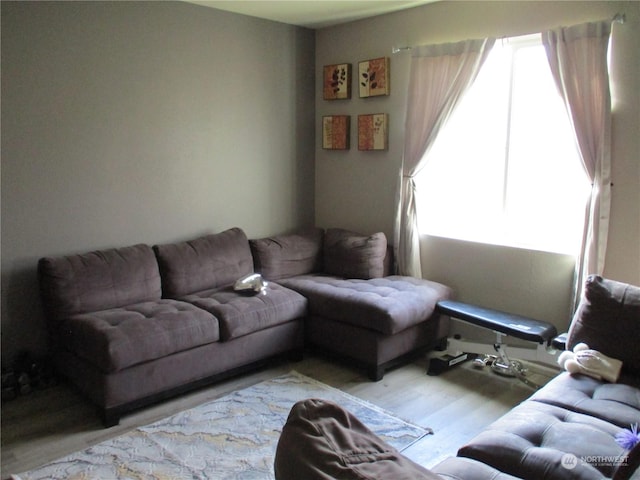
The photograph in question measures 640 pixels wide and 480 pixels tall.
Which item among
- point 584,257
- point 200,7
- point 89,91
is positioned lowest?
point 584,257

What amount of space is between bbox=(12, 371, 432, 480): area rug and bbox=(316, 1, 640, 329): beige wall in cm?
137

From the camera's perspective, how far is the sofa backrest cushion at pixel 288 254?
4.19 m

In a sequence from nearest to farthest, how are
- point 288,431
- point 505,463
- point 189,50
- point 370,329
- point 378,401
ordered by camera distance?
point 288,431 < point 505,463 < point 378,401 < point 370,329 < point 189,50

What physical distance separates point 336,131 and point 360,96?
0.38 m

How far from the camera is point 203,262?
12.6ft

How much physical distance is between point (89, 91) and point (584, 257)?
3.33m

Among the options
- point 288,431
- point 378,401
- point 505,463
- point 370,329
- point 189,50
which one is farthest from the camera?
point 189,50

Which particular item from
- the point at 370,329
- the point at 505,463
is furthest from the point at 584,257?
the point at 505,463

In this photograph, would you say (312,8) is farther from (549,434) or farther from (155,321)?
(549,434)

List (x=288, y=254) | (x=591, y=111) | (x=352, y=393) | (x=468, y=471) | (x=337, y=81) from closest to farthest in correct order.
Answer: (x=468, y=471)
(x=591, y=111)
(x=352, y=393)
(x=288, y=254)
(x=337, y=81)

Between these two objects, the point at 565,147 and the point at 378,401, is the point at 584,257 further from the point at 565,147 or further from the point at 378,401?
the point at 378,401

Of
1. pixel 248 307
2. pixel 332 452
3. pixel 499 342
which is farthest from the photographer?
pixel 499 342

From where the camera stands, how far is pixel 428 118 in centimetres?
405

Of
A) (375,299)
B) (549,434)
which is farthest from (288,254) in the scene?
(549,434)
